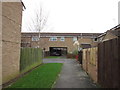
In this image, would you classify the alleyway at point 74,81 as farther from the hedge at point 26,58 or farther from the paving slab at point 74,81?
the hedge at point 26,58

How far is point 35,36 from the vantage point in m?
40.2

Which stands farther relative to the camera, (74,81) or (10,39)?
(10,39)

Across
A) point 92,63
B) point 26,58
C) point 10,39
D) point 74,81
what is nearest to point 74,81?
point 74,81

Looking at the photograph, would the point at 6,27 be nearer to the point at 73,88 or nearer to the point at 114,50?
the point at 73,88

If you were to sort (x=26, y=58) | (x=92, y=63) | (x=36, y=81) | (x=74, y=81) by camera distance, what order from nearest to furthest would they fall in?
(x=36, y=81)
(x=74, y=81)
(x=92, y=63)
(x=26, y=58)

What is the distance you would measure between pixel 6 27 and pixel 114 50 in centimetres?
525

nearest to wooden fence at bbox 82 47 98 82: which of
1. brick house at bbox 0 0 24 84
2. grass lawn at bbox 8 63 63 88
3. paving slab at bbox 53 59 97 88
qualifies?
paving slab at bbox 53 59 97 88

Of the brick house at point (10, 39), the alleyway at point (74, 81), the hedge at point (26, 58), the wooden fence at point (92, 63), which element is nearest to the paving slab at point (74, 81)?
the alleyway at point (74, 81)

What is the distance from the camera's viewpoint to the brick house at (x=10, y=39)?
7.33 meters

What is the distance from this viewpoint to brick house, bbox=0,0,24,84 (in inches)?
289

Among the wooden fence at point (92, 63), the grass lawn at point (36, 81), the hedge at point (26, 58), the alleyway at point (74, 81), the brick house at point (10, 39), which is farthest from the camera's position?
the hedge at point (26, 58)

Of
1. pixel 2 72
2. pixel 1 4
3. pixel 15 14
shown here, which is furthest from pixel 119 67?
pixel 15 14

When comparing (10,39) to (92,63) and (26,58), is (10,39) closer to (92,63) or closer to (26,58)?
(26,58)

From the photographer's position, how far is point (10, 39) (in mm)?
8141
